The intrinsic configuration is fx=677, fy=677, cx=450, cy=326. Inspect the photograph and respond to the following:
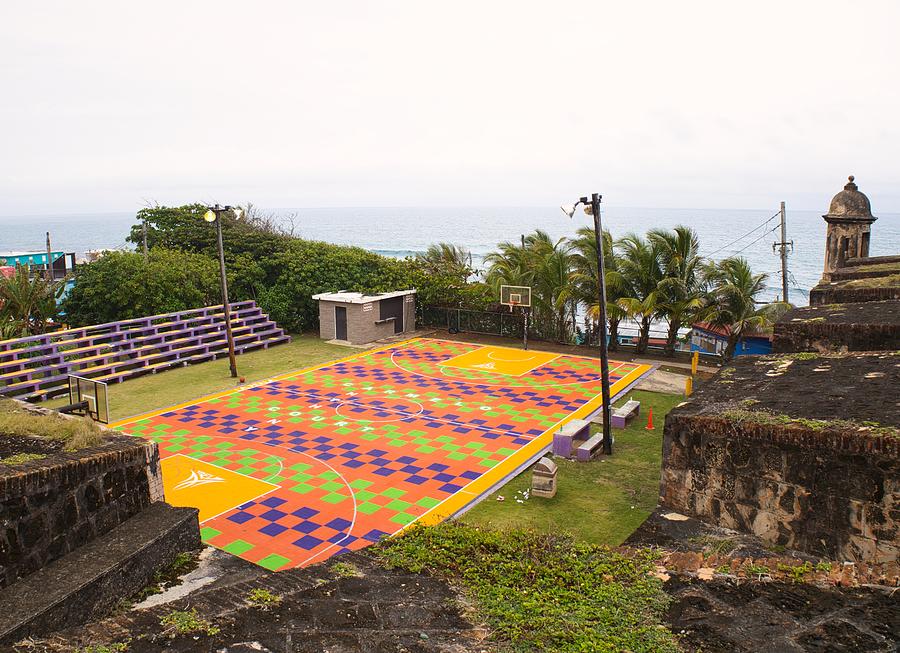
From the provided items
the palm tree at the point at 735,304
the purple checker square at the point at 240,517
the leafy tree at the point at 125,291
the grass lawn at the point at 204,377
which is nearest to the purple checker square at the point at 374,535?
the purple checker square at the point at 240,517

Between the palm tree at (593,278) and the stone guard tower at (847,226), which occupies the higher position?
the stone guard tower at (847,226)

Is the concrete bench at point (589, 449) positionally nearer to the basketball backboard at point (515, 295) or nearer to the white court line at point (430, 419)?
the white court line at point (430, 419)

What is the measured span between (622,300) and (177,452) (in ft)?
51.8

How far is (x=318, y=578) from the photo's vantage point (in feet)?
18.3

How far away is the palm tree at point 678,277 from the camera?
24156mm

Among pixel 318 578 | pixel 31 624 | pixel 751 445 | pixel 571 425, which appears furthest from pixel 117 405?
pixel 751 445

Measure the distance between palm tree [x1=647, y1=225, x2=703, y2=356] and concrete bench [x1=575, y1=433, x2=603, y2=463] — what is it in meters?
10.6

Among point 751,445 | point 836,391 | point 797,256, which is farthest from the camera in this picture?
point 797,256

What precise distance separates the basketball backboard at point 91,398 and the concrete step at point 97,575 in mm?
9886

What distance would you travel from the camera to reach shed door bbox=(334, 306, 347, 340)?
28.2 meters

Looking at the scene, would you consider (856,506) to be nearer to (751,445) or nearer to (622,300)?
(751,445)

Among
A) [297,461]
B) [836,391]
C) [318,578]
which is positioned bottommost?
[297,461]

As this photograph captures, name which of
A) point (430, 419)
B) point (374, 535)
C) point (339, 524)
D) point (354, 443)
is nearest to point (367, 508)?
point (339, 524)

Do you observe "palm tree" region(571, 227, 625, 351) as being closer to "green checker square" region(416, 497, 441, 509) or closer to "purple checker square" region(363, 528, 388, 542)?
"green checker square" region(416, 497, 441, 509)
